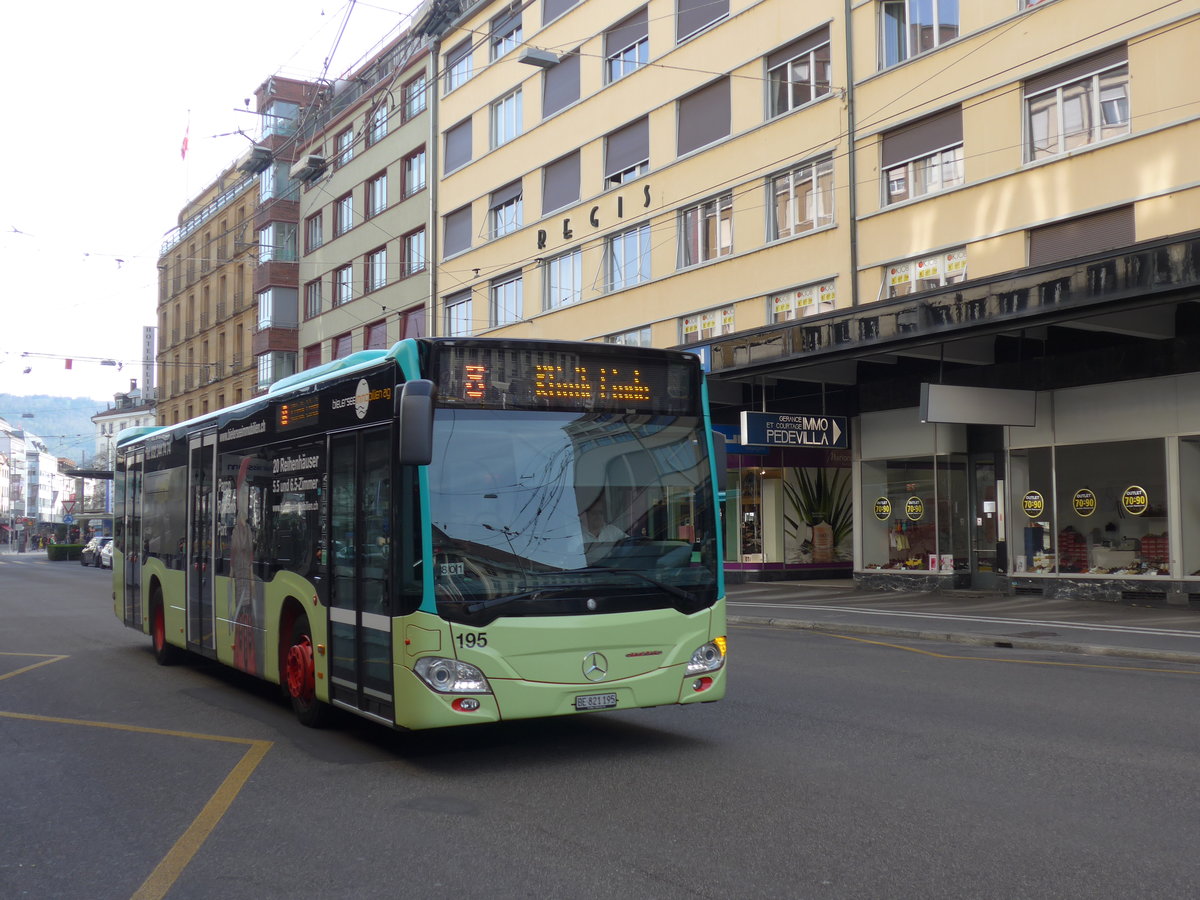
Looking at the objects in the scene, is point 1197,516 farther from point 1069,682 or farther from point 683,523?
point 683,523

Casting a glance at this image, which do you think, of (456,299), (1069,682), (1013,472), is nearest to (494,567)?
(1069,682)

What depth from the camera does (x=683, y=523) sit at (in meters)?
8.05

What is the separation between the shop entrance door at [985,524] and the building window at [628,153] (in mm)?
12478

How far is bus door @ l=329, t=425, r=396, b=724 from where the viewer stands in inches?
303

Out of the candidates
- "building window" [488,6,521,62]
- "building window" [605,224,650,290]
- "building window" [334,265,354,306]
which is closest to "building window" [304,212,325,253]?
"building window" [334,265,354,306]

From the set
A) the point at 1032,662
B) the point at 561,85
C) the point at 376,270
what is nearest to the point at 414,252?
the point at 376,270

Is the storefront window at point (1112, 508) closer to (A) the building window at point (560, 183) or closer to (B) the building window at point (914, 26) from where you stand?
(B) the building window at point (914, 26)

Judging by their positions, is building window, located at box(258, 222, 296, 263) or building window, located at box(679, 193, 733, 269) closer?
building window, located at box(679, 193, 733, 269)

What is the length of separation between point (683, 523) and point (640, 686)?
1.09 metres

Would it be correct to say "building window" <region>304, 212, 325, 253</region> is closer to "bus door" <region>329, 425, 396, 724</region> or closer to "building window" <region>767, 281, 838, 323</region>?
"building window" <region>767, 281, 838, 323</region>

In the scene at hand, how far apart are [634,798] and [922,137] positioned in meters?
19.8

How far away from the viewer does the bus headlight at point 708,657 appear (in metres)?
8.02

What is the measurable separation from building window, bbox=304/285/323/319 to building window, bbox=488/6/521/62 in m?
15.8

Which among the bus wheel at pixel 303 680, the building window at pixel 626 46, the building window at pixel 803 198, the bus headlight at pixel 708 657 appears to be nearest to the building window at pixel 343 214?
the building window at pixel 626 46
